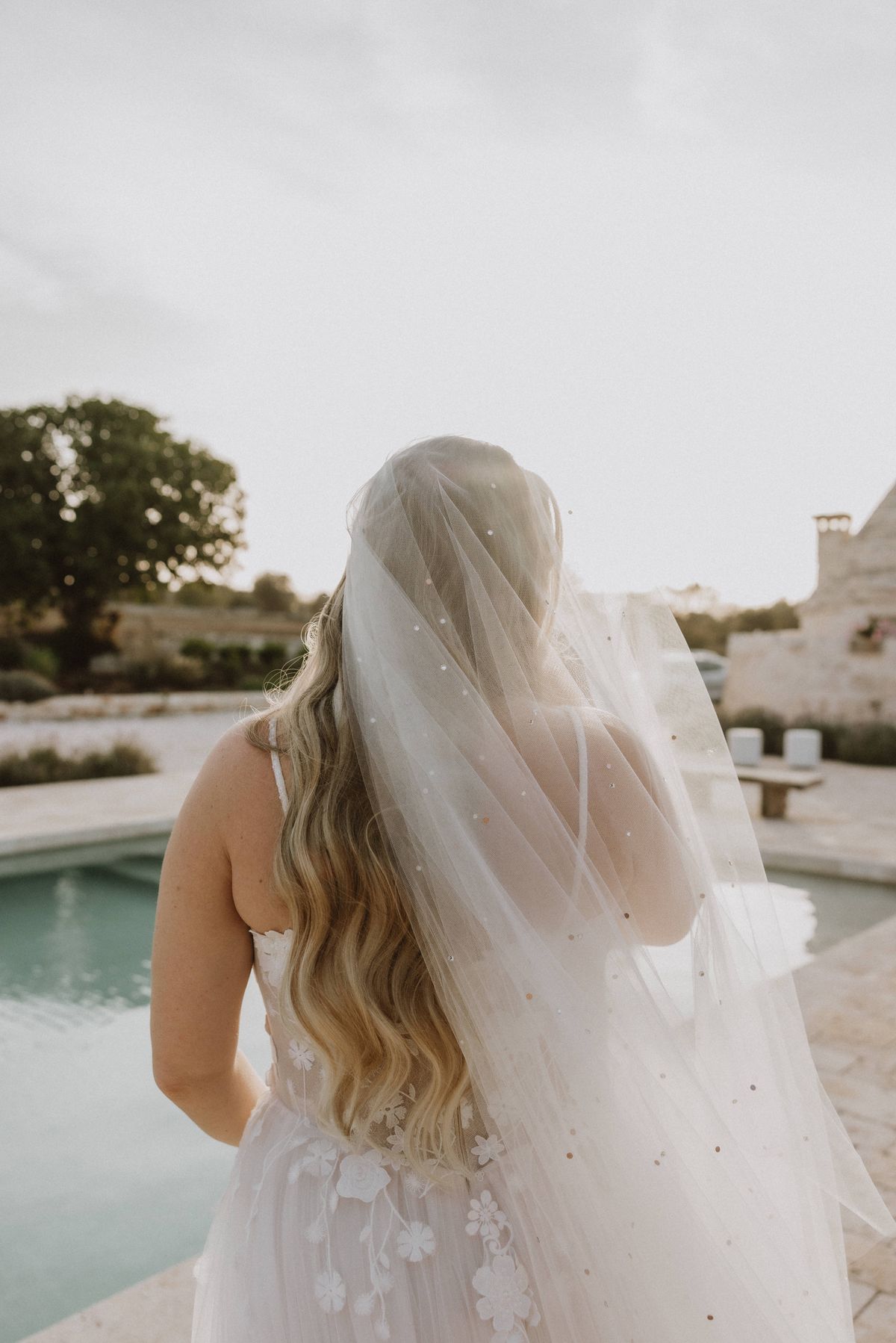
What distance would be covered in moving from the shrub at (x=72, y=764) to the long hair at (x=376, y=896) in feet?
35.2

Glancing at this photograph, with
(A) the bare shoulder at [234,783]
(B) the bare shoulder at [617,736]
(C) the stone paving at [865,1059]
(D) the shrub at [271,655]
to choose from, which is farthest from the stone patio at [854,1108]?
(D) the shrub at [271,655]

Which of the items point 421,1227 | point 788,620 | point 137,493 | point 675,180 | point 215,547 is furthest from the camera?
point 788,620

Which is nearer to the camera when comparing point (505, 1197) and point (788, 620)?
point (505, 1197)

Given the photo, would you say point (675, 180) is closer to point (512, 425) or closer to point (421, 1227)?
→ point (512, 425)

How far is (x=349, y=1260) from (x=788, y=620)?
105 feet

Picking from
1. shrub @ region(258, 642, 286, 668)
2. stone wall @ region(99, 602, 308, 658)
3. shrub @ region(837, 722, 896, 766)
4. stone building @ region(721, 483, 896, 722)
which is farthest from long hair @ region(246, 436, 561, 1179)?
shrub @ region(258, 642, 286, 668)

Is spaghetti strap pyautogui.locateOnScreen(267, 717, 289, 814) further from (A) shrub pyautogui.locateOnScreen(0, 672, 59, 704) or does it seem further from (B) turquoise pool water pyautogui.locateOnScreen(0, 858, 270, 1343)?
(A) shrub pyautogui.locateOnScreen(0, 672, 59, 704)

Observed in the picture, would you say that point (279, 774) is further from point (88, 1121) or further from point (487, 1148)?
point (88, 1121)

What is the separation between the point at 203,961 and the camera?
3.69ft

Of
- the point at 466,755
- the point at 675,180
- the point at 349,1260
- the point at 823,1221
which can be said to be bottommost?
the point at 823,1221

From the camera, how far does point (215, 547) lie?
28078mm

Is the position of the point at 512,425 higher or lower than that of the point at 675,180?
lower

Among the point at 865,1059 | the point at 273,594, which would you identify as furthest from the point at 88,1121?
the point at 273,594

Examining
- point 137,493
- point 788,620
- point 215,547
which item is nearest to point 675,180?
point 137,493
